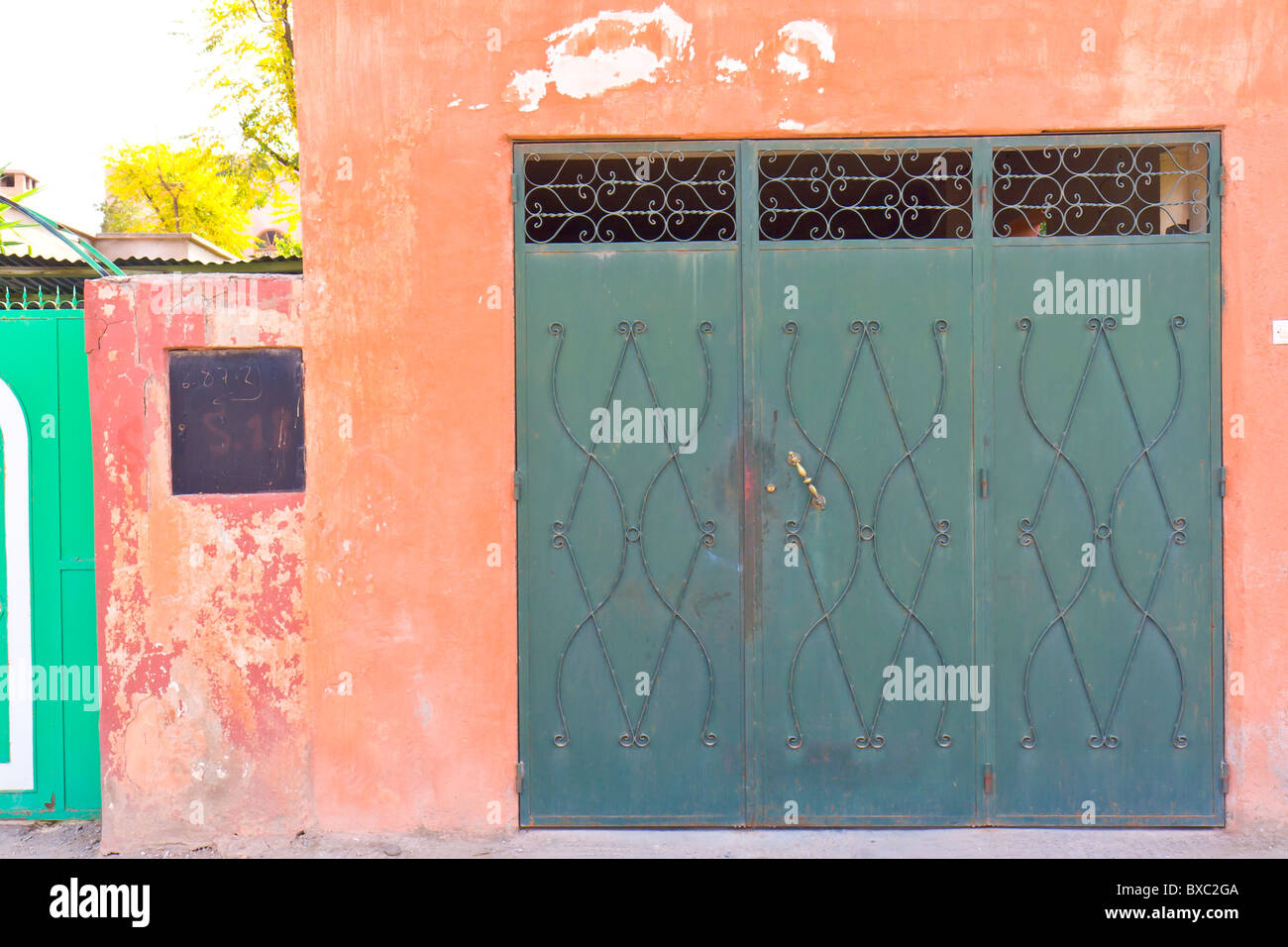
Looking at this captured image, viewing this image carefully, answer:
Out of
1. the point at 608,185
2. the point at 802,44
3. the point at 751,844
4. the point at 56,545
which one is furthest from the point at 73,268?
the point at 751,844

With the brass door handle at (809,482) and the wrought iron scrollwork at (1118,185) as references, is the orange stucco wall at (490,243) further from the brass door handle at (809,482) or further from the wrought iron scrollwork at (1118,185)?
the brass door handle at (809,482)

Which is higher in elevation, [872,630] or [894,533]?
[894,533]

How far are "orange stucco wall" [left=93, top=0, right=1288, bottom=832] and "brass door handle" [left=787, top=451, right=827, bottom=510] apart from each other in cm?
112

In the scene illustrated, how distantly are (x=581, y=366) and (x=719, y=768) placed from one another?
1686mm

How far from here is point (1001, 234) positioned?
403 cm

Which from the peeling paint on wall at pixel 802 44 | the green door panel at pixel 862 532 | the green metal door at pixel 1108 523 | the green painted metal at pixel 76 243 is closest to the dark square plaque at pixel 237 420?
the green painted metal at pixel 76 243

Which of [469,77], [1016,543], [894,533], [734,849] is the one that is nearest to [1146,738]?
[1016,543]

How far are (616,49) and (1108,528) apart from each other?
2673 mm

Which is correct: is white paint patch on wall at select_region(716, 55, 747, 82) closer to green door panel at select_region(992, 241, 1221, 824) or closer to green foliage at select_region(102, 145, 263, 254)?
green door panel at select_region(992, 241, 1221, 824)

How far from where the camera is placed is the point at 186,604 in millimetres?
3977

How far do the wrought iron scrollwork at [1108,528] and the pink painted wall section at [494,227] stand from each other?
0.22 metres

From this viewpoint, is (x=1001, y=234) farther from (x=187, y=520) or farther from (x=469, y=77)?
(x=187, y=520)

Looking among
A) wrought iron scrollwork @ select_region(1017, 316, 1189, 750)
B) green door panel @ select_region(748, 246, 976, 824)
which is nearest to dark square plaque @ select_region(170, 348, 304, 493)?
green door panel @ select_region(748, 246, 976, 824)

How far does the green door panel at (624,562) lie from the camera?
4.01 meters
